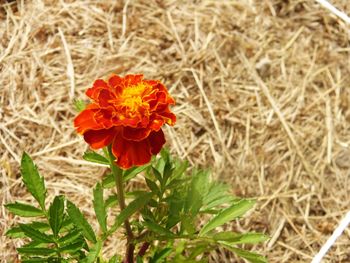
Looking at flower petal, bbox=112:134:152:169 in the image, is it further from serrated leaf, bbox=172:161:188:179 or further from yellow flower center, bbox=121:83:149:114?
serrated leaf, bbox=172:161:188:179

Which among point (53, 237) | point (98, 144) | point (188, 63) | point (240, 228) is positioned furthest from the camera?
point (188, 63)

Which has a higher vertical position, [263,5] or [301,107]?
[263,5]

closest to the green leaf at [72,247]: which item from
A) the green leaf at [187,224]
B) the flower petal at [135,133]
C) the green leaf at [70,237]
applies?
the green leaf at [70,237]

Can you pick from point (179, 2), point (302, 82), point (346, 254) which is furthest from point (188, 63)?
point (346, 254)

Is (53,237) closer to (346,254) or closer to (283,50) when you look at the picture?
(346,254)

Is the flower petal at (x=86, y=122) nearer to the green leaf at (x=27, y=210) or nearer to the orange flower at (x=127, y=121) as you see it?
the orange flower at (x=127, y=121)

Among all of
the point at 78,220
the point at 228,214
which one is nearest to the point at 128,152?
the point at 78,220
